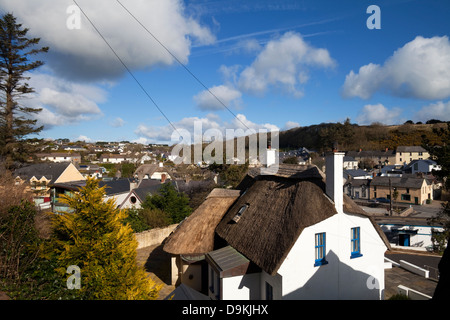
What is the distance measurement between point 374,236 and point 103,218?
10170mm

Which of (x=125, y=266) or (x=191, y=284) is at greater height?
(x=125, y=266)

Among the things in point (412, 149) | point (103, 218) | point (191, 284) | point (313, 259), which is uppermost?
point (412, 149)

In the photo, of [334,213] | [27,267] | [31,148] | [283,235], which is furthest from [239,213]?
[31,148]

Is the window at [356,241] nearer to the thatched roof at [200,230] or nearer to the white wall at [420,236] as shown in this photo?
the thatched roof at [200,230]

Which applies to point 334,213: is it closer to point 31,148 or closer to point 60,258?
point 60,258

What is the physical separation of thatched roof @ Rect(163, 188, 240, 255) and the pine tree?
12.5 ft

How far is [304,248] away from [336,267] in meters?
1.67

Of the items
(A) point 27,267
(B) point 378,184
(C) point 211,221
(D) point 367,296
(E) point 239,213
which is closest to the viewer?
(A) point 27,267

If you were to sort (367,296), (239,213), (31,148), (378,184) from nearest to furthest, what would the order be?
(367,296) → (239,213) → (31,148) → (378,184)

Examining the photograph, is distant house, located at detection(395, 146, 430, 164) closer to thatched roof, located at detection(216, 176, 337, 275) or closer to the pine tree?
thatched roof, located at detection(216, 176, 337, 275)

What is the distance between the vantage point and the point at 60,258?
7.77 m

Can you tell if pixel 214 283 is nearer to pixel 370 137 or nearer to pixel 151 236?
pixel 151 236

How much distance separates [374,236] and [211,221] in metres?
7.43

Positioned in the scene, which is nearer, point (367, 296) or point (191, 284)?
point (367, 296)
